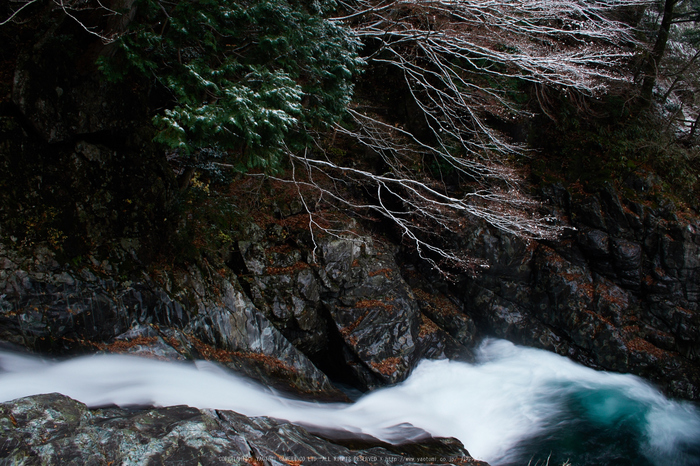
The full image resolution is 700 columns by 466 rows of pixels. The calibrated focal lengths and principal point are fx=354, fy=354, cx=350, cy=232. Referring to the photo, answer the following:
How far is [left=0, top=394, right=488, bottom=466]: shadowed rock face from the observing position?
7.70ft

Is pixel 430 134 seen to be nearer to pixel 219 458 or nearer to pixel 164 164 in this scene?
pixel 164 164

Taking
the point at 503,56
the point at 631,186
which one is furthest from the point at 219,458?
the point at 631,186

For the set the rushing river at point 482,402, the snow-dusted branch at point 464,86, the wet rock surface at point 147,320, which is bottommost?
the rushing river at point 482,402

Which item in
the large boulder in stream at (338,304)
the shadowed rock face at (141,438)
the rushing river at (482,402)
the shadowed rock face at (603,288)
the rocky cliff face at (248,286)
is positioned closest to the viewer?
the shadowed rock face at (141,438)

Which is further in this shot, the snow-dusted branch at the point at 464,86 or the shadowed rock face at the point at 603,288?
the shadowed rock face at the point at 603,288

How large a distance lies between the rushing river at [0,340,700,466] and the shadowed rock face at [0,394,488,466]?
77 cm

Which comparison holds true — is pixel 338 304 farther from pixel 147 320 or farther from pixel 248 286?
pixel 147 320

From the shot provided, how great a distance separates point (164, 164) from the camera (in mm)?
5875

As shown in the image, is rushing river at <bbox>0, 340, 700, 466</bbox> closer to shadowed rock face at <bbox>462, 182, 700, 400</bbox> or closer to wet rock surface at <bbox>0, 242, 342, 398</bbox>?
wet rock surface at <bbox>0, 242, 342, 398</bbox>

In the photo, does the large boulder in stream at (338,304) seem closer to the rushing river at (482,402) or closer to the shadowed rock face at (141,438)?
the rushing river at (482,402)

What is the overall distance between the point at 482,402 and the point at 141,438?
664 centimetres

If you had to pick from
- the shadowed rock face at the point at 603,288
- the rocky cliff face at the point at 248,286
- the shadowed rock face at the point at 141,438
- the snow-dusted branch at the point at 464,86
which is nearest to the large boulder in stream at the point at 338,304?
the rocky cliff face at the point at 248,286

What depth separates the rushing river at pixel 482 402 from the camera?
3.81 meters

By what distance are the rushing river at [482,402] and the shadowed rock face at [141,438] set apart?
0.77 metres
